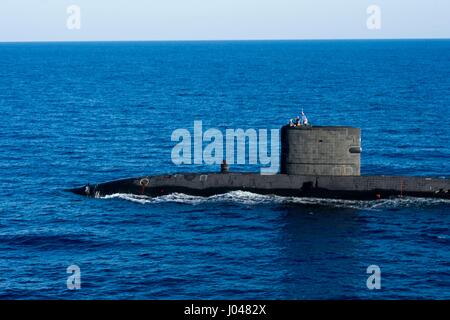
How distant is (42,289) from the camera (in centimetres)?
4344

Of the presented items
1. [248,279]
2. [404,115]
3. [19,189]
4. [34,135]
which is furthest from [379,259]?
[404,115]

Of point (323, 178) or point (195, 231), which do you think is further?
point (323, 178)

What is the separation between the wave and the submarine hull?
41 centimetres

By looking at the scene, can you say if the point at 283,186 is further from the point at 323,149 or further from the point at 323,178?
the point at 323,149

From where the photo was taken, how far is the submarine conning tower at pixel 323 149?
207 feet

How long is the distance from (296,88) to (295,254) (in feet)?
415

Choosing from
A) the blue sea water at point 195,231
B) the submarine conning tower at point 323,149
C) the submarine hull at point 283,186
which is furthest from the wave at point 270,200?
the submarine conning tower at point 323,149

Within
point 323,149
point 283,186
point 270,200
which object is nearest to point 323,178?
point 323,149

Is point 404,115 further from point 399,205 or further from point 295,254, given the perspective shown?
point 295,254

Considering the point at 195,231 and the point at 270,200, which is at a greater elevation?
the point at 270,200

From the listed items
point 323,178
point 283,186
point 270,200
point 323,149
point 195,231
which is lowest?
point 195,231

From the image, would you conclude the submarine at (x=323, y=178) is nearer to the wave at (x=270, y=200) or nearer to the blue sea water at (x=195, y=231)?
the wave at (x=270, y=200)

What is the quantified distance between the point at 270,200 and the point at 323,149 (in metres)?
5.98

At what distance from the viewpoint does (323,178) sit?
64.1m
